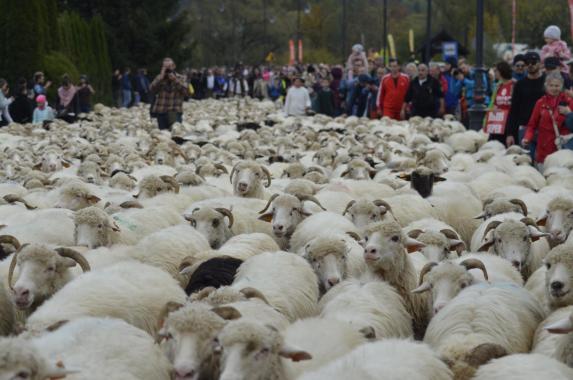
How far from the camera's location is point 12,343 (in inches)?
165

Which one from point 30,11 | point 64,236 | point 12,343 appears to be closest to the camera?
Result: point 12,343

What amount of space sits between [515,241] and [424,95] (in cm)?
1433

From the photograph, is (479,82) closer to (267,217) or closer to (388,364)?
(267,217)

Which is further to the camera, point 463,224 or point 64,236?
point 463,224

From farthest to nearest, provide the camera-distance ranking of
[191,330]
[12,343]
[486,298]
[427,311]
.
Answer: [427,311] → [486,298] → [191,330] → [12,343]

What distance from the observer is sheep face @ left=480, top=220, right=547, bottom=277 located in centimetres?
734

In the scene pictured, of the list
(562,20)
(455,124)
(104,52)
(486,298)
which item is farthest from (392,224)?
(562,20)

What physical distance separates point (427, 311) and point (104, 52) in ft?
126

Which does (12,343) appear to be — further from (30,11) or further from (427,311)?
(30,11)

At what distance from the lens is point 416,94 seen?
21.5 m

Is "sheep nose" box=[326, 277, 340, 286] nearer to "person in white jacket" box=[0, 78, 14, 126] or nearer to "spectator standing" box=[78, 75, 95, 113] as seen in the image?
"person in white jacket" box=[0, 78, 14, 126]

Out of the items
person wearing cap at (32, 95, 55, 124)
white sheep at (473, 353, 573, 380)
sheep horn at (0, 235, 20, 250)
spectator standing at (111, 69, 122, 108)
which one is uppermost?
sheep horn at (0, 235, 20, 250)

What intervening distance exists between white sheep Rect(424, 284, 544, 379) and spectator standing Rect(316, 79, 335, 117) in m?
22.8

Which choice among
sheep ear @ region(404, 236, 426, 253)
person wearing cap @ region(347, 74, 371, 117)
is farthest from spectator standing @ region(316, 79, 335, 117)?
sheep ear @ region(404, 236, 426, 253)
